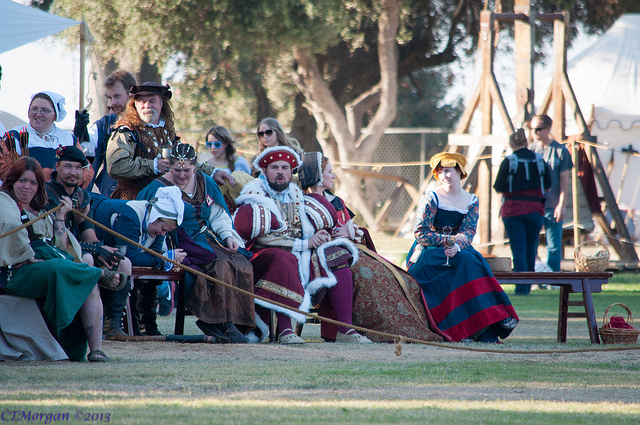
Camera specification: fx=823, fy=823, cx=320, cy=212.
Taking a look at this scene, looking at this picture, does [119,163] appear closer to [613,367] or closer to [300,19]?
[613,367]

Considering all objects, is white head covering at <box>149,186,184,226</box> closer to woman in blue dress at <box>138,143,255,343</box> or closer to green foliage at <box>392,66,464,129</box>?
woman in blue dress at <box>138,143,255,343</box>

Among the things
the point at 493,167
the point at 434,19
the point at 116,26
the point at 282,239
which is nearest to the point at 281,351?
the point at 282,239

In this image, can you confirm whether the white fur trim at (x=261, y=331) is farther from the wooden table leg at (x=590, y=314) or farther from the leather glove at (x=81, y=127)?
the wooden table leg at (x=590, y=314)

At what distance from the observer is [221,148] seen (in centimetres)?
677

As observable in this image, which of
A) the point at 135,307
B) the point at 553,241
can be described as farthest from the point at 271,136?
the point at 553,241

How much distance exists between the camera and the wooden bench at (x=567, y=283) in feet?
19.7

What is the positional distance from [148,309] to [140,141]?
3.99 feet

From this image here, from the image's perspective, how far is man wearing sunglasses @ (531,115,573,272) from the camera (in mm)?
9062

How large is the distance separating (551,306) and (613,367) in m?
3.66

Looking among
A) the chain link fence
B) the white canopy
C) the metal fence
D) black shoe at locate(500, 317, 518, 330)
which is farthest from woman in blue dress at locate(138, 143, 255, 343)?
the metal fence

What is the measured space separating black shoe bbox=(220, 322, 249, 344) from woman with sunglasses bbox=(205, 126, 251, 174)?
4.97 ft

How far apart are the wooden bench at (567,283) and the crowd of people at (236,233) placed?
0.57ft

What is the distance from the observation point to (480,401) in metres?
3.50

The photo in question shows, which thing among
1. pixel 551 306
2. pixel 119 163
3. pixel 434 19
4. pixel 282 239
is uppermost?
pixel 434 19
